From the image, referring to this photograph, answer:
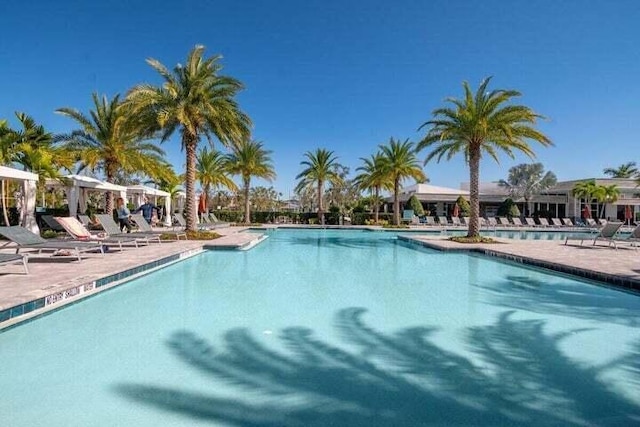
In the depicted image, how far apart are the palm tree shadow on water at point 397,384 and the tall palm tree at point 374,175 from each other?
1057 inches

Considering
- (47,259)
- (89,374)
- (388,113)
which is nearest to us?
(89,374)

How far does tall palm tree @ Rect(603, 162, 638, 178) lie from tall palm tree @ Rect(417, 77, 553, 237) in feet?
203

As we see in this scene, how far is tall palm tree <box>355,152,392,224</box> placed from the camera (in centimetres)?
3133

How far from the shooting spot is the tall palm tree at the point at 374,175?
103ft

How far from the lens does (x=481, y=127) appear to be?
1630 cm

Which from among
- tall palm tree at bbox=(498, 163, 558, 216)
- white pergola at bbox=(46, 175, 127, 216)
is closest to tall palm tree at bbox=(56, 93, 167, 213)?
white pergola at bbox=(46, 175, 127, 216)

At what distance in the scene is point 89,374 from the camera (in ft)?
12.1

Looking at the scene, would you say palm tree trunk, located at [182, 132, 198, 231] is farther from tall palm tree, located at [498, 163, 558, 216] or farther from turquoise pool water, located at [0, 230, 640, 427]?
tall palm tree, located at [498, 163, 558, 216]

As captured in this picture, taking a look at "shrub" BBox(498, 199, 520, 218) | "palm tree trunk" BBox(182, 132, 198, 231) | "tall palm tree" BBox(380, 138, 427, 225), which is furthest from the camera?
"shrub" BBox(498, 199, 520, 218)

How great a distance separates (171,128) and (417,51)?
504 inches

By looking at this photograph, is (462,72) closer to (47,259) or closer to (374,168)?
(374,168)

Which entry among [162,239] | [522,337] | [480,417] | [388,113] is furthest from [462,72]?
[480,417]

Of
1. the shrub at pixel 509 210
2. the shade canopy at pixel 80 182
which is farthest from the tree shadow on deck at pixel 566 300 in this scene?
the shrub at pixel 509 210

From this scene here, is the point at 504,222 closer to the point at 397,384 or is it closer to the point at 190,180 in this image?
the point at 190,180
